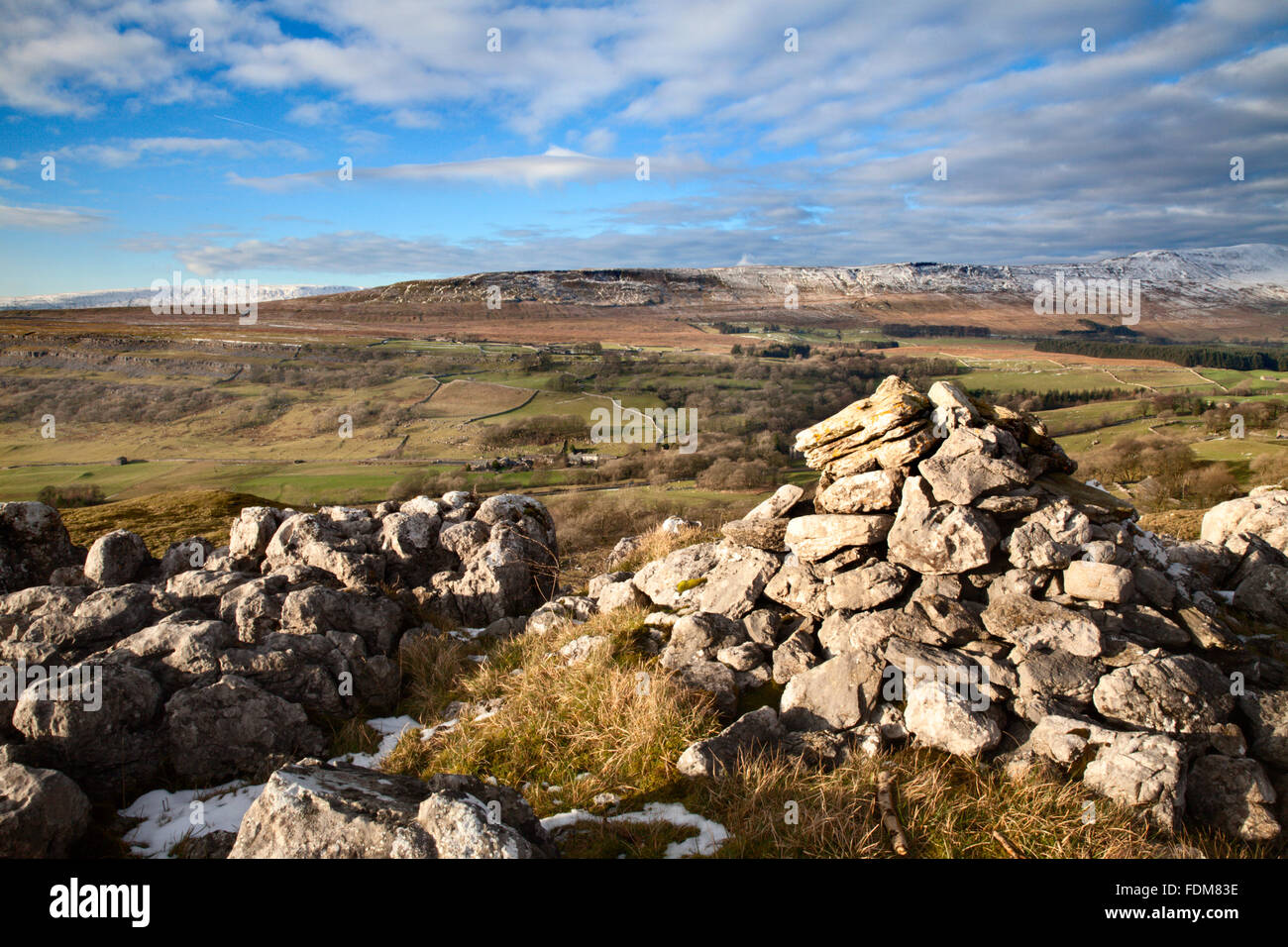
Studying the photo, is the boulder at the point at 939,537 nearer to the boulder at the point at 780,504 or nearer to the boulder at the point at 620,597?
the boulder at the point at 780,504

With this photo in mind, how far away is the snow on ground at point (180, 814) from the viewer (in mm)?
5828

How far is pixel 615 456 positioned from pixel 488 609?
33606mm

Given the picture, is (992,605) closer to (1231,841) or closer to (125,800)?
(1231,841)

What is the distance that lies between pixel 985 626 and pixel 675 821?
4.60m

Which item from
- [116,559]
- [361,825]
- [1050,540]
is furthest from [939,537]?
[116,559]

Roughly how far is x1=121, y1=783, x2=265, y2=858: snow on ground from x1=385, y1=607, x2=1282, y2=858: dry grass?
5.44 ft

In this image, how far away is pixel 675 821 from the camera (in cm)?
586

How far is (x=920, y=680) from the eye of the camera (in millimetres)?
7062

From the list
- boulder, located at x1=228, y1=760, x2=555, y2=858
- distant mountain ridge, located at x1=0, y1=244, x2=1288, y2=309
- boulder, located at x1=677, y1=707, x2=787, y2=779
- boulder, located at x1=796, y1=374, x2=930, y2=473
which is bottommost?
boulder, located at x1=677, y1=707, x2=787, y2=779

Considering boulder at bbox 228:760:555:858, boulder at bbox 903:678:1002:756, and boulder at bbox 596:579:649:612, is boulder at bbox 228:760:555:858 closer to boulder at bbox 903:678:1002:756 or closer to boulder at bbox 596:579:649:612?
boulder at bbox 903:678:1002:756

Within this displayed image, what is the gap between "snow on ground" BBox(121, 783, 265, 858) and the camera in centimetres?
583

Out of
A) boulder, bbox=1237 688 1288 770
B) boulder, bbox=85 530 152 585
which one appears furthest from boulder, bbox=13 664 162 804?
boulder, bbox=1237 688 1288 770

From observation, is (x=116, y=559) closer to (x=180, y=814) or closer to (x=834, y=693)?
(x=180, y=814)

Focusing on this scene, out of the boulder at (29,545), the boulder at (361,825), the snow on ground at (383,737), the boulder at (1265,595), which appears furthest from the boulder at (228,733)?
the boulder at (1265,595)
